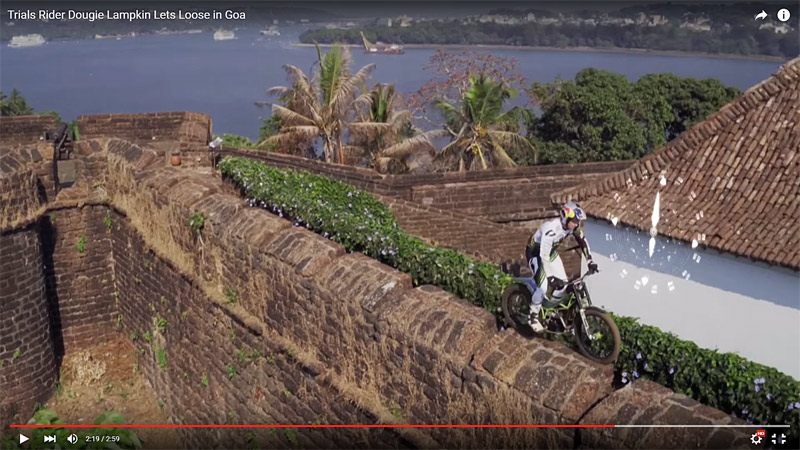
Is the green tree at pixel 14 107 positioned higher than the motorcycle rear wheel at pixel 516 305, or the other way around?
the motorcycle rear wheel at pixel 516 305

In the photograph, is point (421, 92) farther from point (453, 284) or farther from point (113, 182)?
point (453, 284)

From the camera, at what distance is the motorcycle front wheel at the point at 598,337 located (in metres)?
6.02

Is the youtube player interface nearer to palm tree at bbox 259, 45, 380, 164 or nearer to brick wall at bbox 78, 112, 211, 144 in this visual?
brick wall at bbox 78, 112, 211, 144

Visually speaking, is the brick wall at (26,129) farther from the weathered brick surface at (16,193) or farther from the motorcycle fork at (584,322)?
the motorcycle fork at (584,322)

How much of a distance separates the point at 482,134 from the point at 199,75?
3370 inches

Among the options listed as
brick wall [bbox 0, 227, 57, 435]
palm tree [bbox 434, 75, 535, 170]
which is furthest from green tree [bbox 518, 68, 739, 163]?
brick wall [bbox 0, 227, 57, 435]

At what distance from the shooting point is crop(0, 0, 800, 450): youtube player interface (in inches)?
223

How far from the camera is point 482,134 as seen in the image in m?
31.8

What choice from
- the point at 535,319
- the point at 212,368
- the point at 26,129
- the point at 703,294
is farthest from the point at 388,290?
the point at 26,129

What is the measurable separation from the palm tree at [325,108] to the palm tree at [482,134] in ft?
9.41

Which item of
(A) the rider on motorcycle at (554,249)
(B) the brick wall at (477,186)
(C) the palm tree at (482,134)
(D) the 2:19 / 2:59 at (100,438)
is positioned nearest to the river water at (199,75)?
(C) the palm tree at (482,134)

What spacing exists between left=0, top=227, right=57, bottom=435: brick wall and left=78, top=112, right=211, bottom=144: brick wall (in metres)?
4.92

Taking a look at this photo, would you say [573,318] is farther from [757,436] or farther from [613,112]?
[613,112]

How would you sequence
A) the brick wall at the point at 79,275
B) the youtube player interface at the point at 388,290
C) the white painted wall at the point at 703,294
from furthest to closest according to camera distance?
the white painted wall at the point at 703,294 < the brick wall at the point at 79,275 < the youtube player interface at the point at 388,290
